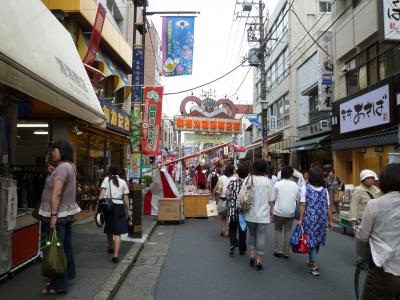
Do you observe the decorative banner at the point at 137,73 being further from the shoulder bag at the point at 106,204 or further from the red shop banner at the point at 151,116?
the shoulder bag at the point at 106,204

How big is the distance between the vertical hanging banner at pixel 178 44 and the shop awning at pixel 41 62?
5154 millimetres

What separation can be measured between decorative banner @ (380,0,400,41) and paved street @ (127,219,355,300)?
22.4 feet

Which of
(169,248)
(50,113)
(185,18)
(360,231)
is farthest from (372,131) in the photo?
(360,231)

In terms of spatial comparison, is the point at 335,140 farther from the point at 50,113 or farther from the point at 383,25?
the point at 50,113

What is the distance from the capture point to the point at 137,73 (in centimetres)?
1102

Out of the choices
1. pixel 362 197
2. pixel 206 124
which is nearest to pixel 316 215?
pixel 362 197

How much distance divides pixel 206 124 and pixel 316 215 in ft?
43.5

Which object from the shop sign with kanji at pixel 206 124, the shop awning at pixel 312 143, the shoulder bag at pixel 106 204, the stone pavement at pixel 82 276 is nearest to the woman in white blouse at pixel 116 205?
the shoulder bag at pixel 106 204

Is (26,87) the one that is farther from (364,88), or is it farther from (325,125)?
(325,125)

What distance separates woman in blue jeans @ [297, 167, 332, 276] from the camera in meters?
6.53

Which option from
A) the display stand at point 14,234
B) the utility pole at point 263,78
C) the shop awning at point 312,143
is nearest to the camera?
the display stand at point 14,234

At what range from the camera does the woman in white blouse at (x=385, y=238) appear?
3.26 metres

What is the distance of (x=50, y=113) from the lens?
35.7ft

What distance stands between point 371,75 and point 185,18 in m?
8.35
